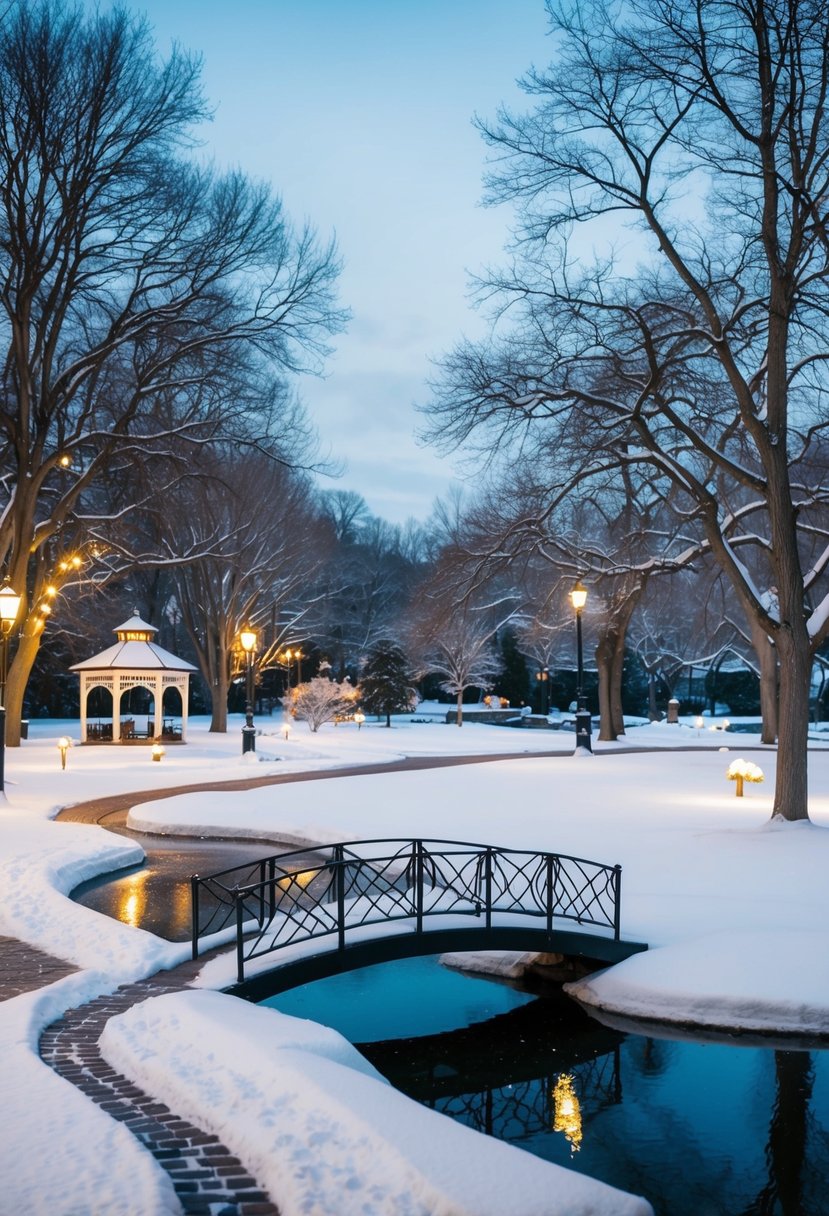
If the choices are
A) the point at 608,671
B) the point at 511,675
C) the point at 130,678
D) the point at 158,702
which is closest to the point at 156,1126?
the point at 158,702

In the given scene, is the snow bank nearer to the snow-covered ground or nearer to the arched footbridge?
the snow-covered ground

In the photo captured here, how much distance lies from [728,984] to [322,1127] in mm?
5815

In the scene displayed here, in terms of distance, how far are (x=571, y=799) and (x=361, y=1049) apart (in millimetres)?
10994

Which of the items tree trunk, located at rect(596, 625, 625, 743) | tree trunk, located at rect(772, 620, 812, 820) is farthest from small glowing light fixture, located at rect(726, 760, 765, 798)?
tree trunk, located at rect(596, 625, 625, 743)

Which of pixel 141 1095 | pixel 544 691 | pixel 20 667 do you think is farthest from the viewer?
pixel 544 691

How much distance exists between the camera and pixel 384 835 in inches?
673

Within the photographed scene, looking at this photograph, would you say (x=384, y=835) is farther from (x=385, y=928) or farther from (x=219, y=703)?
(x=219, y=703)

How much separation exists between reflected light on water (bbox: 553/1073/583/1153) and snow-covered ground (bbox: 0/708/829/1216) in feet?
4.69

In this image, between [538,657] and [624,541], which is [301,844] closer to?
[624,541]

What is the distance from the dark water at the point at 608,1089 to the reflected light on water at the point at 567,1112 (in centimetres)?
2

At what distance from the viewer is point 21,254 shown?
23359 mm

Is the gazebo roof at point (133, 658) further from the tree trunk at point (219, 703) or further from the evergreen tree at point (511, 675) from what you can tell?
the evergreen tree at point (511, 675)

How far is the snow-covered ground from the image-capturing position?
18.5 feet

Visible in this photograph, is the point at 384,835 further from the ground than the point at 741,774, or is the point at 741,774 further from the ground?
the point at 741,774
